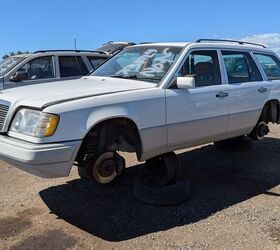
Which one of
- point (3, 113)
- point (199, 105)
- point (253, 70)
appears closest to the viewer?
point (3, 113)

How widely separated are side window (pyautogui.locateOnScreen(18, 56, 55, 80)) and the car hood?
4319 mm

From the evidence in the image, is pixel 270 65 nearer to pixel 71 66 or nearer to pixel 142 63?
pixel 142 63

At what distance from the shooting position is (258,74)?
22.8ft

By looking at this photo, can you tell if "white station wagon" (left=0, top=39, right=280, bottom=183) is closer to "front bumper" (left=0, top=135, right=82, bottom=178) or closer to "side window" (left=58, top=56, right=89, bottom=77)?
"front bumper" (left=0, top=135, right=82, bottom=178)

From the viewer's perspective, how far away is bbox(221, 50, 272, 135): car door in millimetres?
6238

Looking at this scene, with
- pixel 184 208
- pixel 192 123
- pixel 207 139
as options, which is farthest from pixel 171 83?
pixel 184 208

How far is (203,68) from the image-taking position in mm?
5957

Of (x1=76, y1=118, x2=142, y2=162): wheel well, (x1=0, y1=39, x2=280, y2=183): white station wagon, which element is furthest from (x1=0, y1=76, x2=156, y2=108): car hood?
(x1=76, y1=118, x2=142, y2=162): wheel well

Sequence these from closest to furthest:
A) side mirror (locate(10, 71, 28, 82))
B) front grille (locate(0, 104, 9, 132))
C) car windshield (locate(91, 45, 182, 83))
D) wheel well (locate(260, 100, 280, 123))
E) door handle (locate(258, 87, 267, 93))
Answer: front grille (locate(0, 104, 9, 132)) < car windshield (locate(91, 45, 182, 83)) < door handle (locate(258, 87, 267, 93)) < wheel well (locate(260, 100, 280, 123)) < side mirror (locate(10, 71, 28, 82))

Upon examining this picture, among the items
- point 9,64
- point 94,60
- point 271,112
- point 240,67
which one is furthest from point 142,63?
point 94,60

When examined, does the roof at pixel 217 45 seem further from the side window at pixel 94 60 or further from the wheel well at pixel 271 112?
the side window at pixel 94 60

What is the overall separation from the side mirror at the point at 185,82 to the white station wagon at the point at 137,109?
1cm

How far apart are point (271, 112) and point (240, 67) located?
3.44 ft

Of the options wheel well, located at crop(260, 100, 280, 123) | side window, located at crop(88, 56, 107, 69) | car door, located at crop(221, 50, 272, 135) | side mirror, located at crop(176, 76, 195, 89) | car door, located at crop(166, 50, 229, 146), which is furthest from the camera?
side window, located at crop(88, 56, 107, 69)
